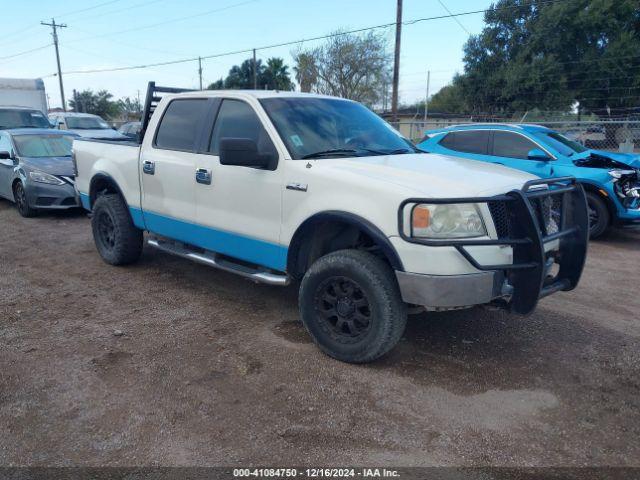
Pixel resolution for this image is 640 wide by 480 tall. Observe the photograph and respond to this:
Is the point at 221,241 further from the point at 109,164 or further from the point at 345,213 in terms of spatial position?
the point at 109,164

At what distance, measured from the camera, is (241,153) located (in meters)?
3.85

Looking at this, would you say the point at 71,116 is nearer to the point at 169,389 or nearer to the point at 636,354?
the point at 169,389

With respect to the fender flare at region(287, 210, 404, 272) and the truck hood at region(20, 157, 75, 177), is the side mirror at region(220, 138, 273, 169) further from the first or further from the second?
the truck hood at region(20, 157, 75, 177)

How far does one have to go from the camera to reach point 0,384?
3.46 m

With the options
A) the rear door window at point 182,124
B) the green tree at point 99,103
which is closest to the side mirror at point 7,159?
the rear door window at point 182,124


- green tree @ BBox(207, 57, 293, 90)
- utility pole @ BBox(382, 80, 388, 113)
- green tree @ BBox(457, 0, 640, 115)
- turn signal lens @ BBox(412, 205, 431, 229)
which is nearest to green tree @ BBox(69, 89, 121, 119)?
green tree @ BBox(207, 57, 293, 90)

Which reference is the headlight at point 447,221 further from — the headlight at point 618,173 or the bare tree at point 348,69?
the bare tree at point 348,69

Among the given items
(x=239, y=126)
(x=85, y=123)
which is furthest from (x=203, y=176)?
(x=85, y=123)

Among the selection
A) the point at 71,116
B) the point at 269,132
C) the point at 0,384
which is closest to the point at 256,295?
the point at 269,132

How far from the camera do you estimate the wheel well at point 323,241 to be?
3.76 metres

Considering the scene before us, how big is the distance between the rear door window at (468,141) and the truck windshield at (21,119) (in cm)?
1166

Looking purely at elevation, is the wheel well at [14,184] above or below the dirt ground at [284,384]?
above

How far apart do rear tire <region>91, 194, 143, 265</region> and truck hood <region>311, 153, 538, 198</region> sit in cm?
286

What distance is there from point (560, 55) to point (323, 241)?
31.8 meters
